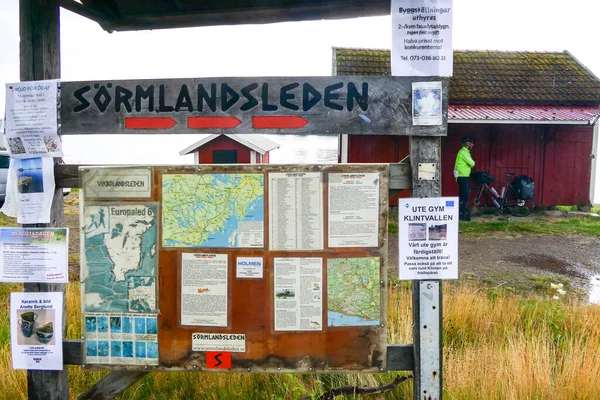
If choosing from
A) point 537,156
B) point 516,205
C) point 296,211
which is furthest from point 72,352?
point 537,156

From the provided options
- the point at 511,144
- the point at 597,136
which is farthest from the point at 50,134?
the point at 597,136

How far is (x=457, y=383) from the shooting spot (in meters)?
3.10

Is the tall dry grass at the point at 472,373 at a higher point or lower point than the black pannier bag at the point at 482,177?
lower

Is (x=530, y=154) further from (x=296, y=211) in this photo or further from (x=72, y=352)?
(x=72, y=352)

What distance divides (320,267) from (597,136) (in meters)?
13.8

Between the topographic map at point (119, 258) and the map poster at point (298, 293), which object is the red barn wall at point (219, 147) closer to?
the topographic map at point (119, 258)

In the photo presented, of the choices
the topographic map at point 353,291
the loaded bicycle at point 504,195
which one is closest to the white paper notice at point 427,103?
the topographic map at point 353,291

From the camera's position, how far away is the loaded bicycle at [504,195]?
1237cm

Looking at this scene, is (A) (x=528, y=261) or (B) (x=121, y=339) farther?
(A) (x=528, y=261)

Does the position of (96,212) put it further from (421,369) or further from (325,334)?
(421,369)

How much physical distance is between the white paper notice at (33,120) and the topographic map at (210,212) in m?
0.70

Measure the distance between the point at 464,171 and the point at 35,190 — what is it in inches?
407

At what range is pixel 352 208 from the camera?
2.57 m

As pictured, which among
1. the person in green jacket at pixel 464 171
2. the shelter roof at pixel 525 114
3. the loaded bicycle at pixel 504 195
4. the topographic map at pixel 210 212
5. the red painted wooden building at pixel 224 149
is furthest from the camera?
the loaded bicycle at pixel 504 195
